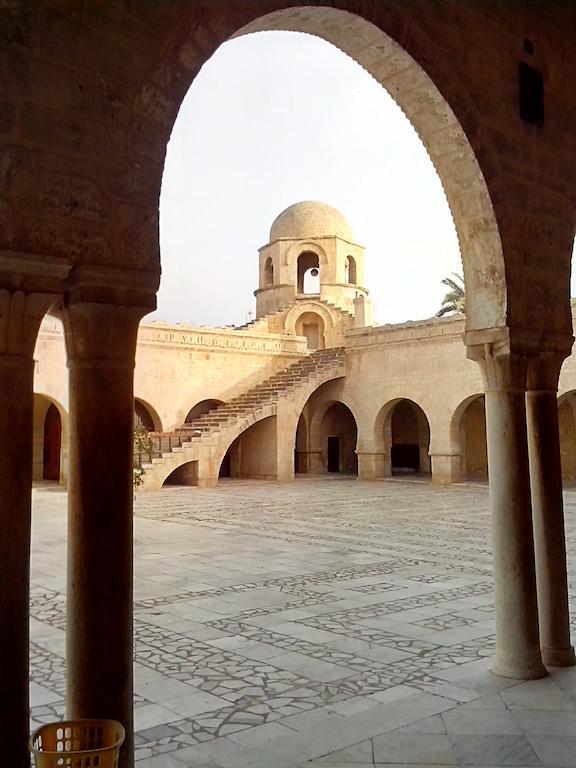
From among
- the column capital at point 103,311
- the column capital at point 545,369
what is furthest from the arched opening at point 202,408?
the column capital at point 103,311

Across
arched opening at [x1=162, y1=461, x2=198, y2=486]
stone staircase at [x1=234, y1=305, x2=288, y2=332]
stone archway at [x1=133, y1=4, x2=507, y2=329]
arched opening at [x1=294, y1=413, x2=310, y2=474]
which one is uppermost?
stone staircase at [x1=234, y1=305, x2=288, y2=332]

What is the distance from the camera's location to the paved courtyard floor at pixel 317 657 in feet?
12.7

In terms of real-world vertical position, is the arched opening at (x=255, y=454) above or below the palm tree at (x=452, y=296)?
below

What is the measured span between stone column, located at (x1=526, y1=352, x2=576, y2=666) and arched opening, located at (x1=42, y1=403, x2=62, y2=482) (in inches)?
923

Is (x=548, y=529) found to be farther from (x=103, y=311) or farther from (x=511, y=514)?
(x=103, y=311)

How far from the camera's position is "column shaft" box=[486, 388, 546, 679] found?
4.89 meters

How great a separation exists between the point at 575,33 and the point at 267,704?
5645mm

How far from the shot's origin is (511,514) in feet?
16.6

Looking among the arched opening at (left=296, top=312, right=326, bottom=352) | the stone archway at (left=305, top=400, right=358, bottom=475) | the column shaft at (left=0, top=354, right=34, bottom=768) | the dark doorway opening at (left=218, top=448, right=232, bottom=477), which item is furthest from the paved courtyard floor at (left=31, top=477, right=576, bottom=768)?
the arched opening at (left=296, top=312, right=326, bottom=352)

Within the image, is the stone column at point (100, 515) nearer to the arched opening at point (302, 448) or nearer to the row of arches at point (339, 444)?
the row of arches at point (339, 444)

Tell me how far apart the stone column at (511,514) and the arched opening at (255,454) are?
19.6 meters

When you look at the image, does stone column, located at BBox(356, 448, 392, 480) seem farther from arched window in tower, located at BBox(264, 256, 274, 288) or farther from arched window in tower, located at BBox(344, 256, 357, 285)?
arched window in tower, located at BBox(264, 256, 274, 288)

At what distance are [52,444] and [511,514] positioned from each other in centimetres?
2454

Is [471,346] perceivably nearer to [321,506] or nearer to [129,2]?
[129,2]
